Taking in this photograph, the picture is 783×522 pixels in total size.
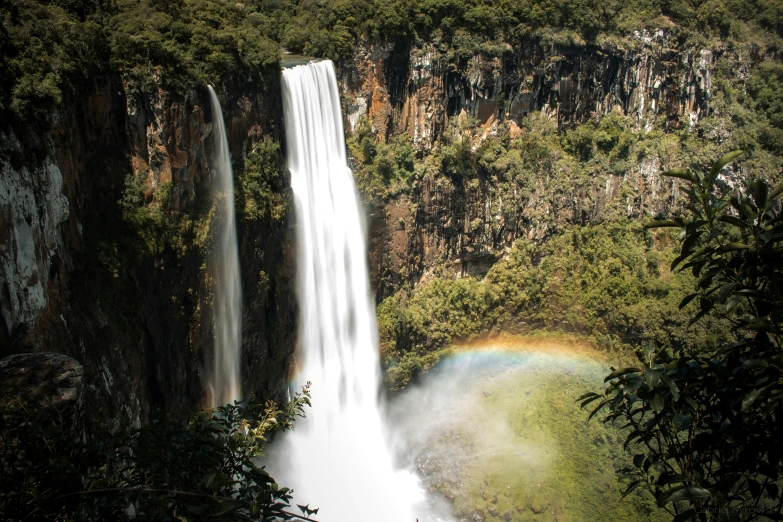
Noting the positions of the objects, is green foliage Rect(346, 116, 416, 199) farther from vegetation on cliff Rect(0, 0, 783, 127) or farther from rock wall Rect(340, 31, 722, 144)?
vegetation on cliff Rect(0, 0, 783, 127)

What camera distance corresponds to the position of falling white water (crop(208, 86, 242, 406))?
14.2 meters

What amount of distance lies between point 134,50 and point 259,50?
417 cm

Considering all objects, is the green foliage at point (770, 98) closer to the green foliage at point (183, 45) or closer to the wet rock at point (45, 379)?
the green foliage at point (183, 45)

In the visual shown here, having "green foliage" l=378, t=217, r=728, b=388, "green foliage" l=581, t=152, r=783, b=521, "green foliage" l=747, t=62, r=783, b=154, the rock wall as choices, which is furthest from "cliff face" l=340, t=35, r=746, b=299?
"green foliage" l=581, t=152, r=783, b=521

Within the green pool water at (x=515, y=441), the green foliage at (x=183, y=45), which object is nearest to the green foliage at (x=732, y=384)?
the green foliage at (x=183, y=45)

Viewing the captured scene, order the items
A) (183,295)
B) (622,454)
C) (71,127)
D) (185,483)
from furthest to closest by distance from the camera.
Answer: (622,454) < (183,295) < (71,127) < (185,483)

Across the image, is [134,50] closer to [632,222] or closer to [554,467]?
[554,467]

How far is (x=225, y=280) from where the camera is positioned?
14.5 m

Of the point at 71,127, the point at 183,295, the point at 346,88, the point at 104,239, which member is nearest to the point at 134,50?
the point at 71,127

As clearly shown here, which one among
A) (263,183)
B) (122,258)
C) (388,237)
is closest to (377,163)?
(388,237)

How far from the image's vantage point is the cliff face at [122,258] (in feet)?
26.9

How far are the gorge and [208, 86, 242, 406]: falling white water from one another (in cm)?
7

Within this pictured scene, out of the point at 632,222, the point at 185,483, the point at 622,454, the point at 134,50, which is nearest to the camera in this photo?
the point at 185,483

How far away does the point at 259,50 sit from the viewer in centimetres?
1552
